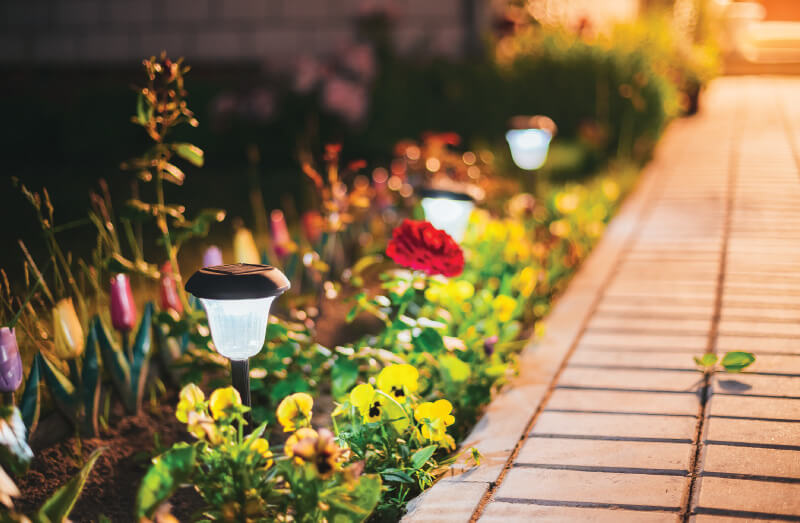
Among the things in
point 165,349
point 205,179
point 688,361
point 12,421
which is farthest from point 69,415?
point 205,179

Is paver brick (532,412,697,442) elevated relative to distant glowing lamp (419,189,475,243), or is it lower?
lower

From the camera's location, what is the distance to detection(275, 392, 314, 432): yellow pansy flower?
215 cm

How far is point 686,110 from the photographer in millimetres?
9633

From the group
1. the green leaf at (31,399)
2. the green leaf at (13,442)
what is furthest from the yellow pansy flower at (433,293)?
the green leaf at (13,442)

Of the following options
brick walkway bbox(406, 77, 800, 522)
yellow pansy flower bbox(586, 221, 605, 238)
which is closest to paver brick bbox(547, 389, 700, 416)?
brick walkway bbox(406, 77, 800, 522)

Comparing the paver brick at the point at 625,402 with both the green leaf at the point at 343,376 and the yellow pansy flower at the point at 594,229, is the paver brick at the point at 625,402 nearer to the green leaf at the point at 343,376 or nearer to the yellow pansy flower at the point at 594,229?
the green leaf at the point at 343,376

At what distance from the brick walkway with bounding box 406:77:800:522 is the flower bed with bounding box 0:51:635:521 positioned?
166 millimetres

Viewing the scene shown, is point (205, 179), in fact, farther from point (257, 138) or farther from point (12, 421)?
point (12, 421)

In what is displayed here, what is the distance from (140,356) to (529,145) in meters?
3.01

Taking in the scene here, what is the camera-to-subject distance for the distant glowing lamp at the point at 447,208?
12.1 feet

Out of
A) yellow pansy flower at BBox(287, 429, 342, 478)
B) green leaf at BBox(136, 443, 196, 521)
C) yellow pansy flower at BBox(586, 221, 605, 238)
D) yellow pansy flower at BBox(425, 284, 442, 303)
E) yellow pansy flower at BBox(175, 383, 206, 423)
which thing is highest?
yellow pansy flower at BBox(586, 221, 605, 238)

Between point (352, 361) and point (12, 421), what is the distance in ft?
3.57

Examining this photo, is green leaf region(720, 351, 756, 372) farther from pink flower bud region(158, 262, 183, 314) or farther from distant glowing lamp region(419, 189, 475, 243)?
pink flower bud region(158, 262, 183, 314)

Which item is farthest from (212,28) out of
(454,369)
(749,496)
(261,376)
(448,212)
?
(749,496)
